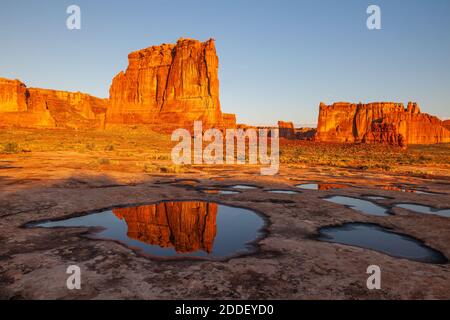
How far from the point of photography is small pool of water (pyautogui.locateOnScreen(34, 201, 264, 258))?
18.9ft

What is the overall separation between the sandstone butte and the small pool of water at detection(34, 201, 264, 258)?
69942 millimetres

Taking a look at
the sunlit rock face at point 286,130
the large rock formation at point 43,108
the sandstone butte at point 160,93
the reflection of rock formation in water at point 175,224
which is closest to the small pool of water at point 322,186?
the reflection of rock formation in water at point 175,224

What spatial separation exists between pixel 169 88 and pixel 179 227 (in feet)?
272

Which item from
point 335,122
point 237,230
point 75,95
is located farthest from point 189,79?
point 75,95

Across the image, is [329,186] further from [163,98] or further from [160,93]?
[160,93]

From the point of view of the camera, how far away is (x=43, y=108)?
106 m

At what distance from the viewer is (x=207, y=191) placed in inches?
475

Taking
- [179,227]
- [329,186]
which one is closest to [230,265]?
[179,227]

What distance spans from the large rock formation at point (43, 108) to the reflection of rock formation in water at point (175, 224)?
301ft

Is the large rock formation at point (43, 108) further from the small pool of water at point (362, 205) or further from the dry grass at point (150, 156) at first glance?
the small pool of water at point (362, 205)

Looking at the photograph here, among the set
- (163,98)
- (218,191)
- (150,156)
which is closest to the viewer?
(218,191)

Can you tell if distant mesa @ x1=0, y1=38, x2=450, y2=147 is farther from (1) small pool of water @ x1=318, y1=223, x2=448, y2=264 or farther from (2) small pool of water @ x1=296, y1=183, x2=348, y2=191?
(1) small pool of water @ x1=318, y1=223, x2=448, y2=264
